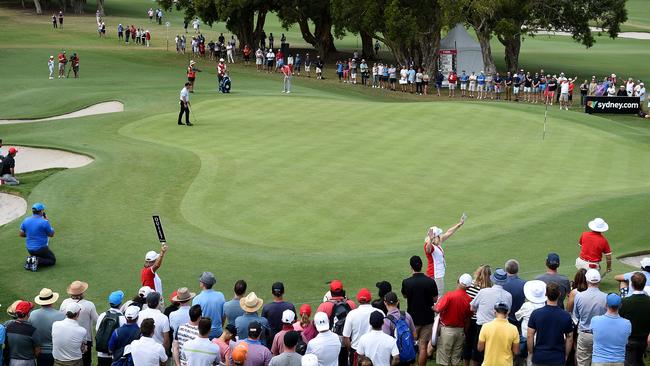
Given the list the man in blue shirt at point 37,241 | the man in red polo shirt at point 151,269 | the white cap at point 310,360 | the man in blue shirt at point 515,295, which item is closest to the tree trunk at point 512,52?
the man in blue shirt at point 37,241

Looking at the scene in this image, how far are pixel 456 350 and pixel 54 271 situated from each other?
→ 34.2 ft

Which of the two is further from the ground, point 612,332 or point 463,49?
point 463,49

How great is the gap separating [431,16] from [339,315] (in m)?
52.7

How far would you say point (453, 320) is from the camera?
13602 mm

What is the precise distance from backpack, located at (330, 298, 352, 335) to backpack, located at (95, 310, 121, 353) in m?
3.36

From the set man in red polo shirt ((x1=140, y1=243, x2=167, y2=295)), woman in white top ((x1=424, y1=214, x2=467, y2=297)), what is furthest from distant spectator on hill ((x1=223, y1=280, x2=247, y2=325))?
woman in white top ((x1=424, y1=214, x2=467, y2=297))

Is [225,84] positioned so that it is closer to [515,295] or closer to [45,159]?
[45,159]

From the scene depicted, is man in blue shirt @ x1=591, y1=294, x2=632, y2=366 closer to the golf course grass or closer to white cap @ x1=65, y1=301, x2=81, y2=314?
the golf course grass

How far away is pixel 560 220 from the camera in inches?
939

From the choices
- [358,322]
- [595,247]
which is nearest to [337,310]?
[358,322]

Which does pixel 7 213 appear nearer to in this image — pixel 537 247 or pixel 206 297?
pixel 206 297

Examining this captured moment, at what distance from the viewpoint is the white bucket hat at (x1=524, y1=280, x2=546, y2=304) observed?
1301cm

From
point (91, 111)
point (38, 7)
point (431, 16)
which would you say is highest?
point (38, 7)

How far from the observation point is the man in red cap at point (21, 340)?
13297mm
